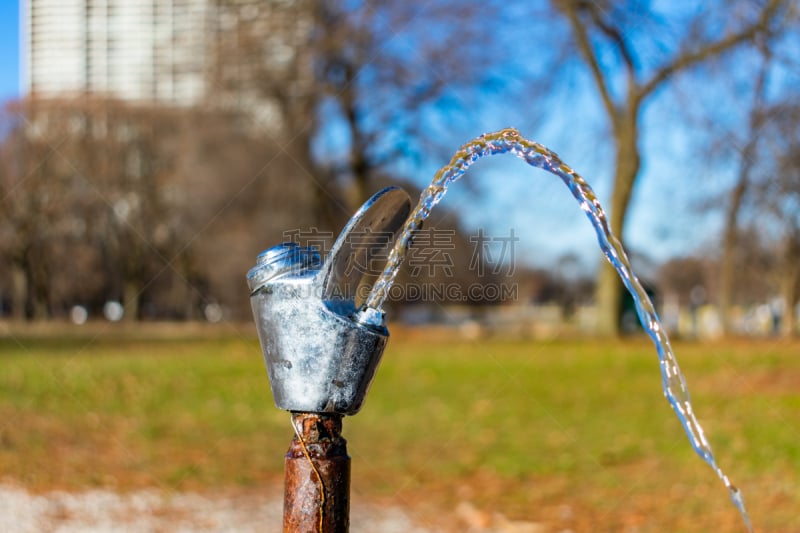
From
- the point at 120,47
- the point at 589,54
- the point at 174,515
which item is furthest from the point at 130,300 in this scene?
the point at 174,515

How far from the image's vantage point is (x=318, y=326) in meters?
1.35

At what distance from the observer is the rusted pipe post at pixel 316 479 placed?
134 centimetres

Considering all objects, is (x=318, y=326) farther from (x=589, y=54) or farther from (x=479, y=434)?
(x=589, y=54)

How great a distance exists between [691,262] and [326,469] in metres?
23.8

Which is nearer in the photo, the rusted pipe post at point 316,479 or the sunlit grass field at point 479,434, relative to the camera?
the rusted pipe post at point 316,479

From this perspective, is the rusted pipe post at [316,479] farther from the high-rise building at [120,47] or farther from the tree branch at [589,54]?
the tree branch at [589,54]

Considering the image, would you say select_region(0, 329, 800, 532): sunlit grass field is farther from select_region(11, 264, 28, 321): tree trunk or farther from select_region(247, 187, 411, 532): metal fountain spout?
select_region(11, 264, 28, 321): tree trunk

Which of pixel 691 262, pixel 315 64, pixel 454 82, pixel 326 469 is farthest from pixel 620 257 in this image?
pixel 691 262

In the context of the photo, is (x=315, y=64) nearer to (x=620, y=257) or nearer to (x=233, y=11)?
(x=233, y=11)

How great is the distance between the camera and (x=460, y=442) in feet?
18.3

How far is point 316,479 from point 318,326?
25cm

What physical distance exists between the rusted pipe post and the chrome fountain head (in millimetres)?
35

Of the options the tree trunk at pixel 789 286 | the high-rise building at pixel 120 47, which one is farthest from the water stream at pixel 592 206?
the tree trunk at pixel 789 286

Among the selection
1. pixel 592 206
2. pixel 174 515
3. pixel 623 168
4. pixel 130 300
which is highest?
pixel 130 300
